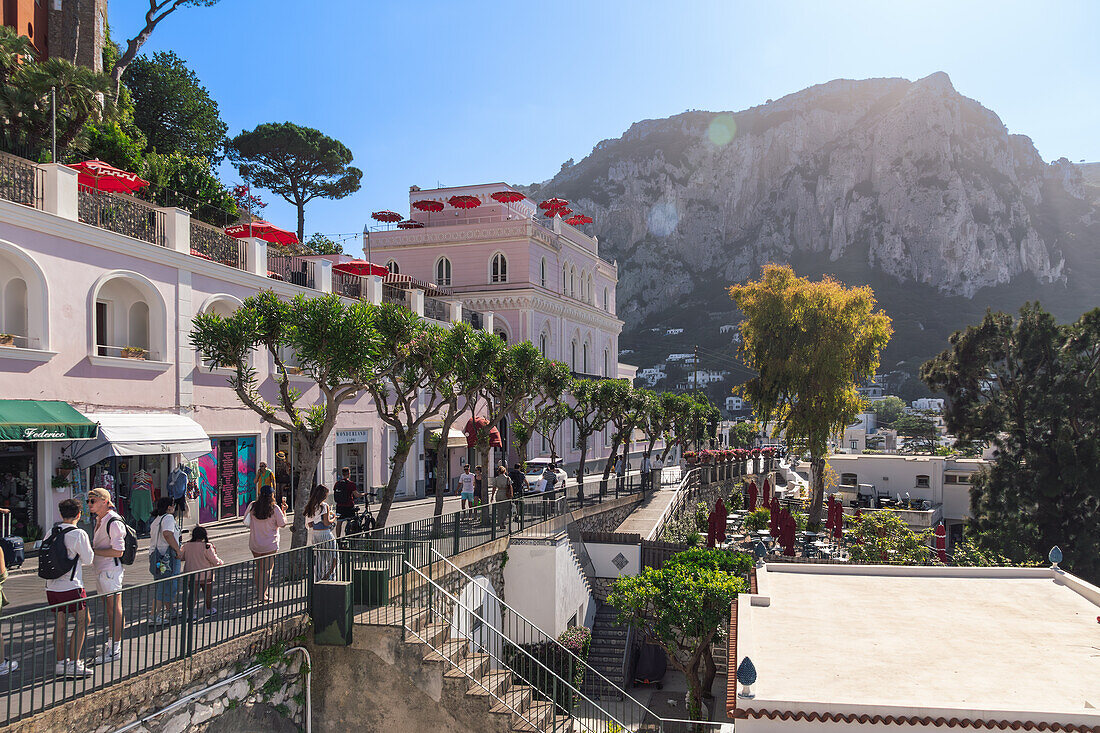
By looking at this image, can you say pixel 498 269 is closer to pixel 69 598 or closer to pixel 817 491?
pixel 817 491

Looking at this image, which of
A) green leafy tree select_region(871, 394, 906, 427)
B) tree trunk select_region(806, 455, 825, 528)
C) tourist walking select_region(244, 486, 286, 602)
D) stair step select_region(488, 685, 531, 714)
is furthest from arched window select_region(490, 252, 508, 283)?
green leafy tree select_region(871, 394, 906, 427)

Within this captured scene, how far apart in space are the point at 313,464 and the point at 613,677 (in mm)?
10743

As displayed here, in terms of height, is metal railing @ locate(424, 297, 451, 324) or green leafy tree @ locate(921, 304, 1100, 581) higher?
metal railing @ locate(424, 297, 451, 324)

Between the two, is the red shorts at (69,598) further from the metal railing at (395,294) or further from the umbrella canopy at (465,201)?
the umbrella canopy at (465,201)

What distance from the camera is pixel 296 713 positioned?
9.77 meters

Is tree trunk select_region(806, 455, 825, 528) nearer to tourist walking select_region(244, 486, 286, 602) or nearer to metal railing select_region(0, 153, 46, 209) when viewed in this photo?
tourist walking select_region(244, 486, 286, 602)

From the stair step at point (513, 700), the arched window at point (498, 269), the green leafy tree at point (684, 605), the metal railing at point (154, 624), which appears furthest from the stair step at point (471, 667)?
the arched window at point (498, 269)

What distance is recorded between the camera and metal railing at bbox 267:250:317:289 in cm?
2472

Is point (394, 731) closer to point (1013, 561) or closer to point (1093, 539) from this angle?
point (1013, 561)

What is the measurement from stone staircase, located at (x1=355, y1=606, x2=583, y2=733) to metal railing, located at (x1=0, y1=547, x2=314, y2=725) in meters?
1.20

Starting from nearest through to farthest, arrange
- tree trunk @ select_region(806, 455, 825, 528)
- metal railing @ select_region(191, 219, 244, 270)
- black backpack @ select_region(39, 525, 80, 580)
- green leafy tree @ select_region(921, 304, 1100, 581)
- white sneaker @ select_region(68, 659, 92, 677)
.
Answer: white sneaker @ select_region(68, 659, 92, 677)
black backpack @ select_region(39, 525, 80, 580)
metal railing @ select_region(191, 219, 244, 270)
green leafy tree @ select_region(921, 304, 1100, 581)
tree trunk @ select_region(806, 455, 825, 528)

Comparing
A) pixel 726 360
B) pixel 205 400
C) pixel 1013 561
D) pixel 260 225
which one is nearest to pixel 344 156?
pixel 260 225

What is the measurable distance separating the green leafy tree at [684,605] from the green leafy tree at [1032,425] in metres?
19.5

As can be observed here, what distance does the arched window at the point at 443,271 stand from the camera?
42.8 m
